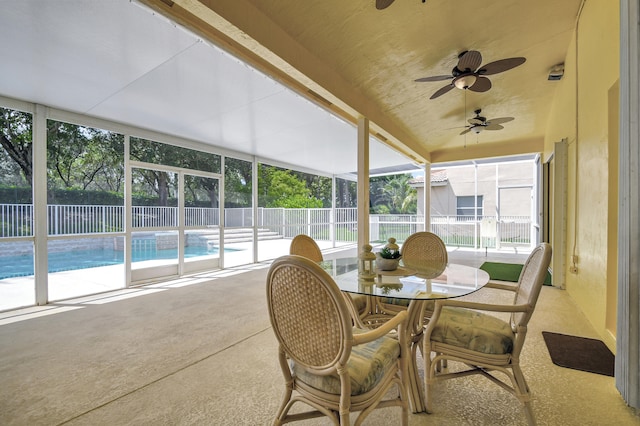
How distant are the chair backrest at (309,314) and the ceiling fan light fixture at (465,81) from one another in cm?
312

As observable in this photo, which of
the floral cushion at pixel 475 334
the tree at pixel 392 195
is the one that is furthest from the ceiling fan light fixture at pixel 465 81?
the tree at pixel 392 195

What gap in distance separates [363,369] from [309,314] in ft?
1.18

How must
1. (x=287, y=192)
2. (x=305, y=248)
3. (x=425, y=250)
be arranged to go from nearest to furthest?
(x=305, y=248)
(x=425, y=250)
(x=287, y=192)

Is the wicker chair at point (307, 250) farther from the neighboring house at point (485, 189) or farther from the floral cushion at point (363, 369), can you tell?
the neighboring house at point (485, 189)

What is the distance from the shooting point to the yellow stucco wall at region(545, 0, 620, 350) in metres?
2.38

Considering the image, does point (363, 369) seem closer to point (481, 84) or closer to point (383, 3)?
point (383, 3)

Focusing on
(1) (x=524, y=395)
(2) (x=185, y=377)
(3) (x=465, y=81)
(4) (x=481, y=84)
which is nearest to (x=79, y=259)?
(2) (x=185, y=377)

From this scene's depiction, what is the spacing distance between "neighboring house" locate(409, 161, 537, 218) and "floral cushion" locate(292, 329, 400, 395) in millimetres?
9382

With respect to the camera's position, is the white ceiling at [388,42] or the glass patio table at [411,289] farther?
the white ceiling at [388,42]

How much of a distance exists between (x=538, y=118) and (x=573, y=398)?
5.47 metres

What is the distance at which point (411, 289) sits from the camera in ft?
5.54

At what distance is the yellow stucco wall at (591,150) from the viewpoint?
238 centimetres

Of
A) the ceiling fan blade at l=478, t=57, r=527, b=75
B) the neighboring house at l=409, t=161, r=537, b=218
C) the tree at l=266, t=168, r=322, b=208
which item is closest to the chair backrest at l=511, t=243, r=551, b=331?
the ceiling fan blade at l=478, t=57, r=527, b=75

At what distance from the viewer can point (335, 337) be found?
110cm
